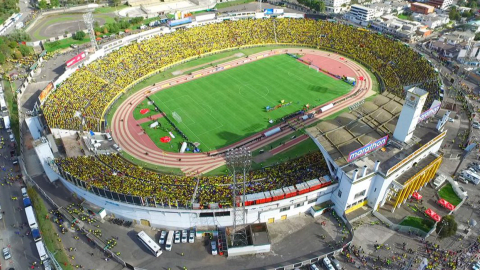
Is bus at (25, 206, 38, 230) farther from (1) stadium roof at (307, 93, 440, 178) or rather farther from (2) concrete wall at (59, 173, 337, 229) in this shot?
(1) stadium roof at (307, 93, 440, 178)

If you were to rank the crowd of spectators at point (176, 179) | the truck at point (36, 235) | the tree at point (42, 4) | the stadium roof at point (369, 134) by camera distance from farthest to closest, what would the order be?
the tree at point (42, 4), the stadium roof at point (369, 134), the crowd of spectators at point (176, 179), the truck at point (36, 235)

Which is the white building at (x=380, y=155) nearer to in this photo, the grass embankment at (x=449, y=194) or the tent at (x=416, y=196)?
the tent at (x=416, y=196)

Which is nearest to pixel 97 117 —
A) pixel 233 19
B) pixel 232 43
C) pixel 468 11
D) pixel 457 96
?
pixel 232 43

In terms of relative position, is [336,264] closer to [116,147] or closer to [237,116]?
[237,116]

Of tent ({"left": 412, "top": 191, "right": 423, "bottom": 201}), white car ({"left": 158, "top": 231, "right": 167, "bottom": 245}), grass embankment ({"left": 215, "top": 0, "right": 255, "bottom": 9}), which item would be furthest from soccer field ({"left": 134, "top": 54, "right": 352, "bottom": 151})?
grass embankment ({"left": 215, "top": 0, "right": 255, "bottom": 9})

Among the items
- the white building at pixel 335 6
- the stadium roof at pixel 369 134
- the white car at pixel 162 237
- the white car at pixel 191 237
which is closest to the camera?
the white car at pixel 162 237

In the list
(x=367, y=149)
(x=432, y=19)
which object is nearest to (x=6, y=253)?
(x=367, y=149)

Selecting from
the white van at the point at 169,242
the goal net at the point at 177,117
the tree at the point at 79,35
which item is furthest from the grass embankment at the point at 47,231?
the tree at the point at 79,35
